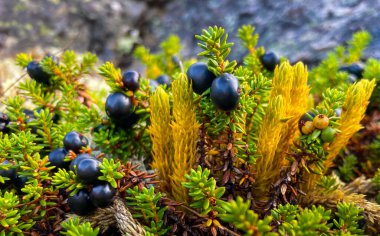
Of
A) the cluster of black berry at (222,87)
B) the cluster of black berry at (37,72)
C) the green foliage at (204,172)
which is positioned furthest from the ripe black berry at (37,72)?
the cluster of black berry at (222,87)

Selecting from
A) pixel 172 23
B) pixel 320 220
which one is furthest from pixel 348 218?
pixel 172 23

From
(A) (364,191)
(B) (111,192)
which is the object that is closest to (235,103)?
(B) (111,192)

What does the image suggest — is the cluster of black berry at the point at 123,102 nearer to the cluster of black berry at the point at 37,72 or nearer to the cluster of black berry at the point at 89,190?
the cluster of black berry at the point at 89,190

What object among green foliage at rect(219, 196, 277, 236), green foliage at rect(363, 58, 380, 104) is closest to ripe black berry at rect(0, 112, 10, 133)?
green foliage at rect(219, 196, 277, 236)

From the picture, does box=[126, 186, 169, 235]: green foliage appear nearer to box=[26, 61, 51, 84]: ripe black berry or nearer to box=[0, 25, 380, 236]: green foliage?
box=[0, 25, 380, 236]: green foliage

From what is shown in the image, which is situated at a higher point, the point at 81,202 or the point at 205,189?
the point at 205,189

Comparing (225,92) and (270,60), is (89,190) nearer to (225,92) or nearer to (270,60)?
(225,92)
